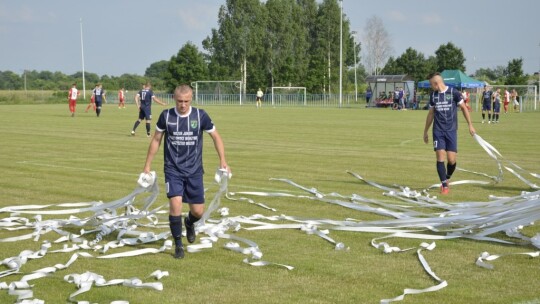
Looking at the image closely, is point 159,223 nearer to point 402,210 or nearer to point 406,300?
point 402,210

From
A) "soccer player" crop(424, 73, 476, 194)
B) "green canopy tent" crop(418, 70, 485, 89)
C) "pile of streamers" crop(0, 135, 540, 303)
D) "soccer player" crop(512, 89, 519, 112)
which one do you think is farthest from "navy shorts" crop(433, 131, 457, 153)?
"green canopy tent" crop(418, 70, 485, 89)

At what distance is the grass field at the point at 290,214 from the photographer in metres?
7.10

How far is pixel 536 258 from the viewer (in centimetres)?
835

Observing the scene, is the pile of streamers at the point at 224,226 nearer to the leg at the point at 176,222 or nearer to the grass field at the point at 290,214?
the grass field at the point at 290,214

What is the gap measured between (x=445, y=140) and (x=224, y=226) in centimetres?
559

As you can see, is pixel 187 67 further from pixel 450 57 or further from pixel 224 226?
pixel 224 226

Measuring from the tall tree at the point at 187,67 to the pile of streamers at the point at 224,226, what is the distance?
91.4 metres

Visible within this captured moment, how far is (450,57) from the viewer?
364 ft

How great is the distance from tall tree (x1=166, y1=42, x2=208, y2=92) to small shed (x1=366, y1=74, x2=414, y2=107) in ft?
95.1

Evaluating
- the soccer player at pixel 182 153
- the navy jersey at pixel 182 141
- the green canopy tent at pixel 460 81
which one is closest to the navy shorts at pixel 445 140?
the soccer player at pixel 182 153

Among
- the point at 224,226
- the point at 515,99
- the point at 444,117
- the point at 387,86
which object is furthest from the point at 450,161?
the point at 387,86

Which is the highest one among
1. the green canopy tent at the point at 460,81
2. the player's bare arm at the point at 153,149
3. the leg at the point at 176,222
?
the green canopy tent at the point at 460,81

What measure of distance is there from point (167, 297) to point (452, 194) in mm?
7775

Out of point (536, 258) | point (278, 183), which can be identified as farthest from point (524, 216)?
point (278, 183)
